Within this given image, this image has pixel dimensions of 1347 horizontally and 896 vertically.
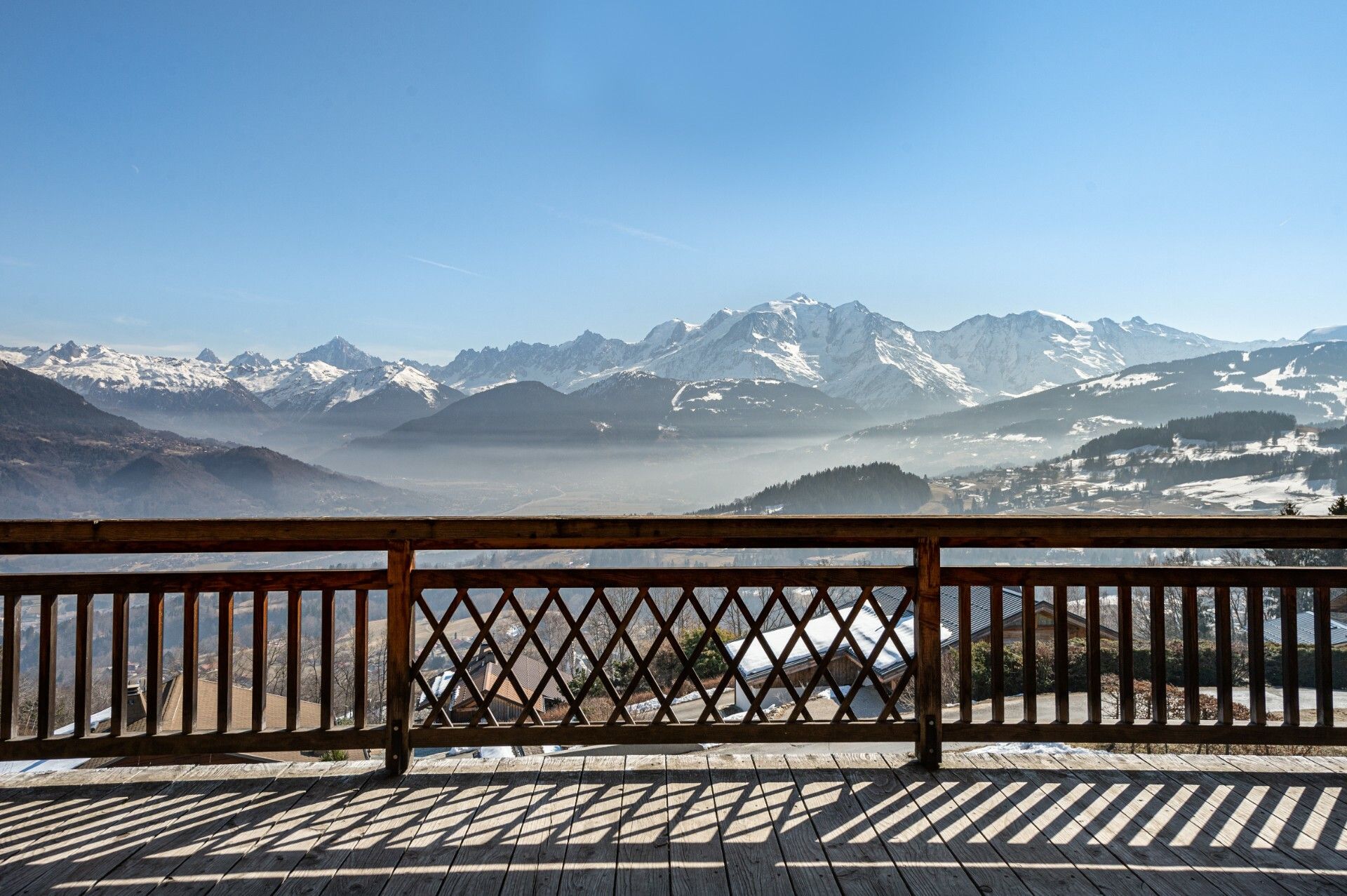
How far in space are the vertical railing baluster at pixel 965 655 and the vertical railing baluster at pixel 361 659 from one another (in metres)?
1.70

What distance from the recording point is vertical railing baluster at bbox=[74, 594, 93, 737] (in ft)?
8.46

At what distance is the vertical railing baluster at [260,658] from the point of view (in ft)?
8.83

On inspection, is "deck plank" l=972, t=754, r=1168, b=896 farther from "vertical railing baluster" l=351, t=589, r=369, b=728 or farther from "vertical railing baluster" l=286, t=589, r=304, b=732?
"vertical railing baluster" l=286, t=589, r=304, b=732

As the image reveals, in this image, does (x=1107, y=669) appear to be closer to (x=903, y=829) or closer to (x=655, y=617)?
(x=903, y=829)

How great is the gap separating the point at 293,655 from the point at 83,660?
707 mm

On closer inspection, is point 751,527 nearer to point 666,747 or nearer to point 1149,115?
point 666,747

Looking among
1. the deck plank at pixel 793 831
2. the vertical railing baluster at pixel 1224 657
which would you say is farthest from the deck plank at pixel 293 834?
the vertical railing baluster at pixel 1224 657

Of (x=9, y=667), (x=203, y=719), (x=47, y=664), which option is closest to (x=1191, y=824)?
(x=47, y=664)

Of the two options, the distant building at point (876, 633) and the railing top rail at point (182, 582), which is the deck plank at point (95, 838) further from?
the distant building at point (876, 633)

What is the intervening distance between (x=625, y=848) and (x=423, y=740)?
1.02 metres

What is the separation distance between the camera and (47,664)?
8.70 ft

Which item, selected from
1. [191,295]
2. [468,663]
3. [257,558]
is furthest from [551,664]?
[191,295]

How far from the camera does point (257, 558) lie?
89625 millimetres

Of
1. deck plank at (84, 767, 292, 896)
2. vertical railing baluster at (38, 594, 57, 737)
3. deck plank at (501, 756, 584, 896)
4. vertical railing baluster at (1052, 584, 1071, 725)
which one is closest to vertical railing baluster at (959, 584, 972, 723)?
vertical railing baluster at (1052, 584, 1071, 725)
